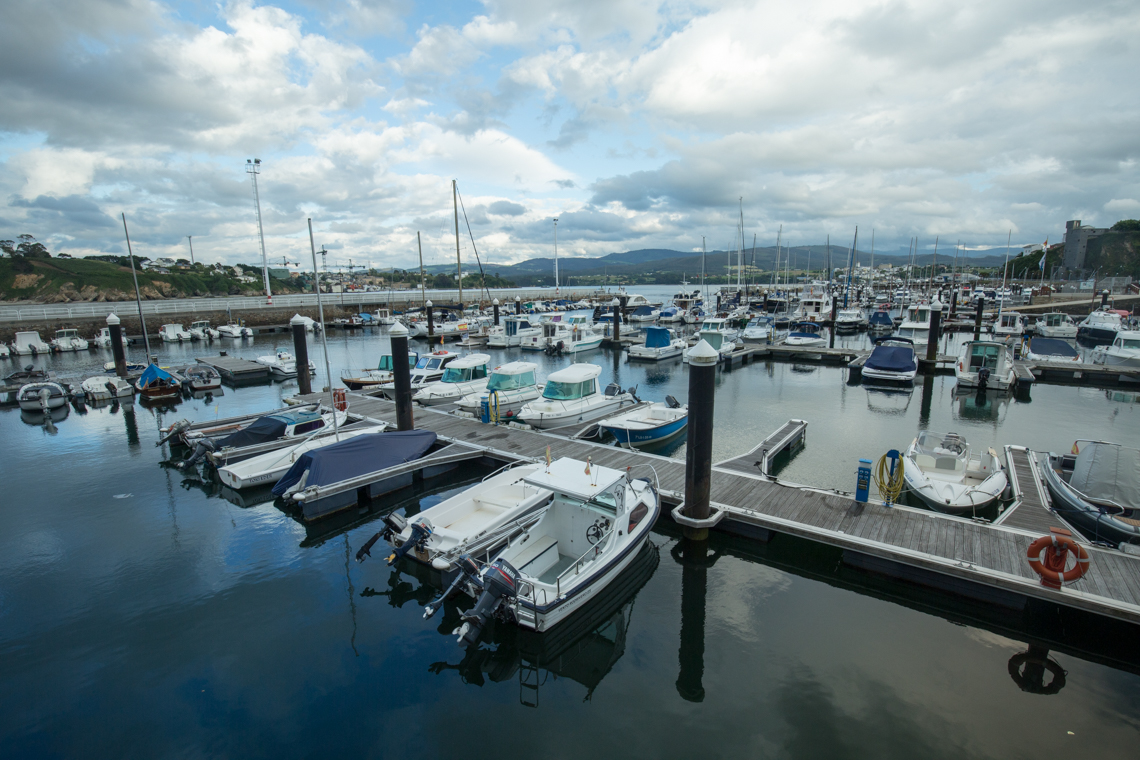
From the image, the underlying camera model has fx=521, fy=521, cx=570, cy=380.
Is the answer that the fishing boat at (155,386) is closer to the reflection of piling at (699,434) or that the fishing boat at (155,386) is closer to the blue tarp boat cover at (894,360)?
the reflection of piling at (699,434)

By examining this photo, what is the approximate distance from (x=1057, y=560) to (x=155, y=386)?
36.0 meters

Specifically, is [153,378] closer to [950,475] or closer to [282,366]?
[282,366]

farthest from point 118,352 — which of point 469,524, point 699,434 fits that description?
point 699,434

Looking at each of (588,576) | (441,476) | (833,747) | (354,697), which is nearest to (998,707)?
(833,747)

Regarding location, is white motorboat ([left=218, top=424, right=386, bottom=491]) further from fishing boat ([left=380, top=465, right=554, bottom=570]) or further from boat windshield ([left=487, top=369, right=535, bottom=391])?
fishing boat ([left=380, top=465, right=554, bottom=570])

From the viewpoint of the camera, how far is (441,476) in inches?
670

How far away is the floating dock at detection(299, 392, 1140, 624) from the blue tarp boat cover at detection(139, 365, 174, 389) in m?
24.3

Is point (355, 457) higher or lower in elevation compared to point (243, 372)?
higher

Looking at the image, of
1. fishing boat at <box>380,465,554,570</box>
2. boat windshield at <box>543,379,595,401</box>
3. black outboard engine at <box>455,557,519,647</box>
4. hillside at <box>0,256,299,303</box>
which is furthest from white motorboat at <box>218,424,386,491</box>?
hillside at <box>0,256,299,303</box>

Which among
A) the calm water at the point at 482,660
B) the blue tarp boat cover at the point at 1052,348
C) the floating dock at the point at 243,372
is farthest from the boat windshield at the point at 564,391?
the blue tarp boat cover at the point at 1052,348

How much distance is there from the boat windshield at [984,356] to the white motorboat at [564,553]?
83.8 ft

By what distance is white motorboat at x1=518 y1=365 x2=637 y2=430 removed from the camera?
65.4 ft

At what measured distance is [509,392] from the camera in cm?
2220

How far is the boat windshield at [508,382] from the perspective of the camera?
22500 millimetres
